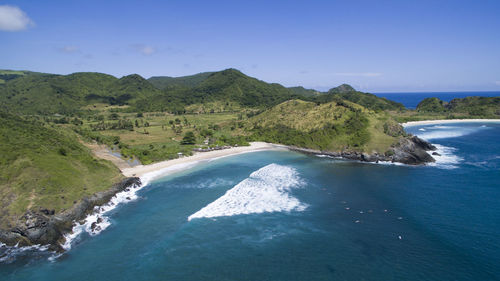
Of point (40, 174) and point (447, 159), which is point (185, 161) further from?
point (447, 159)

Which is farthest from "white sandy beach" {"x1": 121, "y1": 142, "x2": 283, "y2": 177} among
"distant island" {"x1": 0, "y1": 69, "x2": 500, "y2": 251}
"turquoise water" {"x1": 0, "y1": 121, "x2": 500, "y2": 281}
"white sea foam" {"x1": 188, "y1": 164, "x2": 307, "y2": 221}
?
"white sea foam" {"x1": 188, "y1": 164, "x2": 307, "y2": 221}

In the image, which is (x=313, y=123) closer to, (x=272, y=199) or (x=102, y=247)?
(x=272, y=199)

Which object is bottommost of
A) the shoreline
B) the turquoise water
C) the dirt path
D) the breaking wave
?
the turquoise water

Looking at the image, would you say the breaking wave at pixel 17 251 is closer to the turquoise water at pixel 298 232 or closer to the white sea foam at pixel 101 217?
the turquoise water at pixel 298 232

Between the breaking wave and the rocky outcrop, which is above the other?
the rocky outcrop

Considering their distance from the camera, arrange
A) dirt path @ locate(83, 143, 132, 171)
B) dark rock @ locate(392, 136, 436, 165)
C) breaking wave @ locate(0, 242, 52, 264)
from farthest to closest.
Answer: dark rock @ locate(392, 136, 436, 165), dirt path @ locate(83, 143, 132, 171), breaking wave @ locate(0, 242, 52, 264)

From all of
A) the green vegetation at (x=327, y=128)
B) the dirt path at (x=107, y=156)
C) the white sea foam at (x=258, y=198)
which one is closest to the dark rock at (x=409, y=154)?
the green vegetation at (x=327, y=128)

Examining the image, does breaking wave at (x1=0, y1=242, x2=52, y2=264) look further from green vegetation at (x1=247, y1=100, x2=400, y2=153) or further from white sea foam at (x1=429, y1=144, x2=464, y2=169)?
white sea foam at (x1=429, y1=144, x2=464, y2=169)
